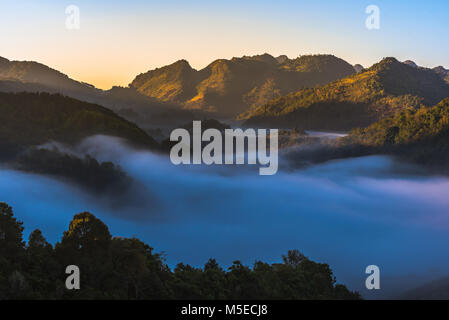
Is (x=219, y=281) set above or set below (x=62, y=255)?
below

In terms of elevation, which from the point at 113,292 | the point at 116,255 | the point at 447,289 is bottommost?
the point at 447,289

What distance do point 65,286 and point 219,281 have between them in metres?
20.3

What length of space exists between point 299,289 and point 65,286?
35.5m

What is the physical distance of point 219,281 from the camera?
56.4 m
